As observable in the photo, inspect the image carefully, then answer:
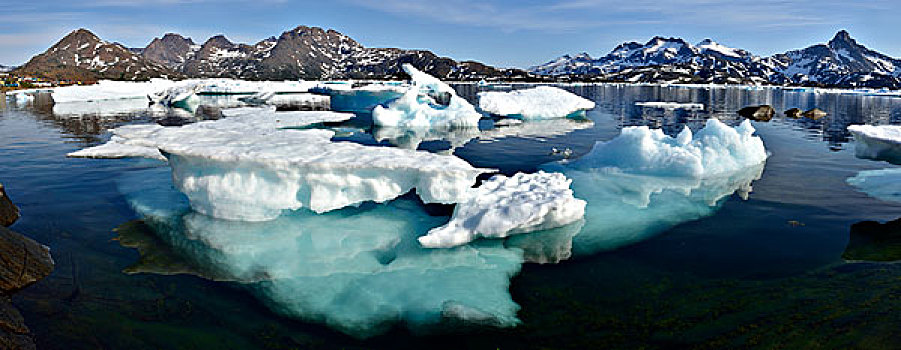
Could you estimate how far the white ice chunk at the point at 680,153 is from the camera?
52.4ft

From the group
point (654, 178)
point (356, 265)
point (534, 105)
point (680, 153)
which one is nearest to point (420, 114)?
point (534, 105)

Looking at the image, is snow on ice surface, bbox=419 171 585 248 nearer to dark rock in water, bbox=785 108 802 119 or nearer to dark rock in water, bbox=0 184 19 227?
dark rock in water, bbox=0 184 19 227

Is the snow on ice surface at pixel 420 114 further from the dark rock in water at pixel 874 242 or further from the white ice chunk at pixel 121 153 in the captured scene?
the dark rock in water at pixel 874 242

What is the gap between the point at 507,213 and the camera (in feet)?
31.2

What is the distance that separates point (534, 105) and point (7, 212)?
31.4 meters

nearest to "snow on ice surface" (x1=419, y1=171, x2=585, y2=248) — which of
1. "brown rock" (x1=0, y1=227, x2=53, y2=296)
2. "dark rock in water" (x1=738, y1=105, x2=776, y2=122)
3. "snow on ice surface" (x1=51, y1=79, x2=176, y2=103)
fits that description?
"brown rock" (x1=0, y1=227, x2=53, y2=296)

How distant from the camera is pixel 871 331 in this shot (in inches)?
240

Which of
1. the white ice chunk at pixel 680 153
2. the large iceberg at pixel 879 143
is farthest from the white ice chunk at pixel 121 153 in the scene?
the large iceberg at pixel 879 143

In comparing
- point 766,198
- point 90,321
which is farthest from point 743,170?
point 90,321

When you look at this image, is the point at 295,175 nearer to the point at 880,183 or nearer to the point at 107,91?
the point at 880,183

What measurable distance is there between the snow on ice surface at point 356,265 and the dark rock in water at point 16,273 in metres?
1.92

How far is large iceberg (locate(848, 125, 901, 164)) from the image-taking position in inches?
491

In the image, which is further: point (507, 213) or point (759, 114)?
point (759, 114)

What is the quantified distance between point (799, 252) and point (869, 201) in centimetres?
604
